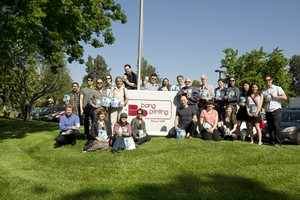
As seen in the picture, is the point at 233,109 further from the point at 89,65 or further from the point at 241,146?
the point at 89,65

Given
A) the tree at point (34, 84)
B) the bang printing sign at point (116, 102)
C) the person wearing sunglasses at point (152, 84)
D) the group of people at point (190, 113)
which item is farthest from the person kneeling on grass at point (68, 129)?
the tree at point (34, 84)

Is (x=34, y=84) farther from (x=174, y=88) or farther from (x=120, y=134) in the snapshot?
(x=120, y=134)

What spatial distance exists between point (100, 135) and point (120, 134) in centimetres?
58

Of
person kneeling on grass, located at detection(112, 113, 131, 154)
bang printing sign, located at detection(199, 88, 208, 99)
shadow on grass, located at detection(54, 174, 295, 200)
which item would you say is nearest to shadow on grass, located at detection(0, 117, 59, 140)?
person kneeling on grass, located at detection(112, 113, 131, 154)

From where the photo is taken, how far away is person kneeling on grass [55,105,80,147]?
32.9ft

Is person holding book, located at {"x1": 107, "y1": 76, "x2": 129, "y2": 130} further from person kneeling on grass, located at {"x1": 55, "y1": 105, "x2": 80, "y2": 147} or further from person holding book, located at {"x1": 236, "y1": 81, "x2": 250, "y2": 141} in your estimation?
person holding book, located at {"x1": 236, "y1": 81, "x2": 250, "y2": 141}

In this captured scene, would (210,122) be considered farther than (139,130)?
Yes

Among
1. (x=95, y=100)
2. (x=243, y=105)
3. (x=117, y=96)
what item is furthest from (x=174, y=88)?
(x=95, y=100)

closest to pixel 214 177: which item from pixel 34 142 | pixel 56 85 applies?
pixel 34 142

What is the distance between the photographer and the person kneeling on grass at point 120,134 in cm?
878

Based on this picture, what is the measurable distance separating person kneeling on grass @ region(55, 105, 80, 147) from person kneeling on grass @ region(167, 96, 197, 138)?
10.2 feet

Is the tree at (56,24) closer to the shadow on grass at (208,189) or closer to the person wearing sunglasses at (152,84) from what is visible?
the person wearing sunglasses at (152,84)

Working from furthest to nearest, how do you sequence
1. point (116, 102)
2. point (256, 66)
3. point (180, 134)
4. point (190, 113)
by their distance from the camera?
1. point (256, 66)
2. point (190, 113)
3. point (116, 102)
4. point (180, 134)

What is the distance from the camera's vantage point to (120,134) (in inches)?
361
